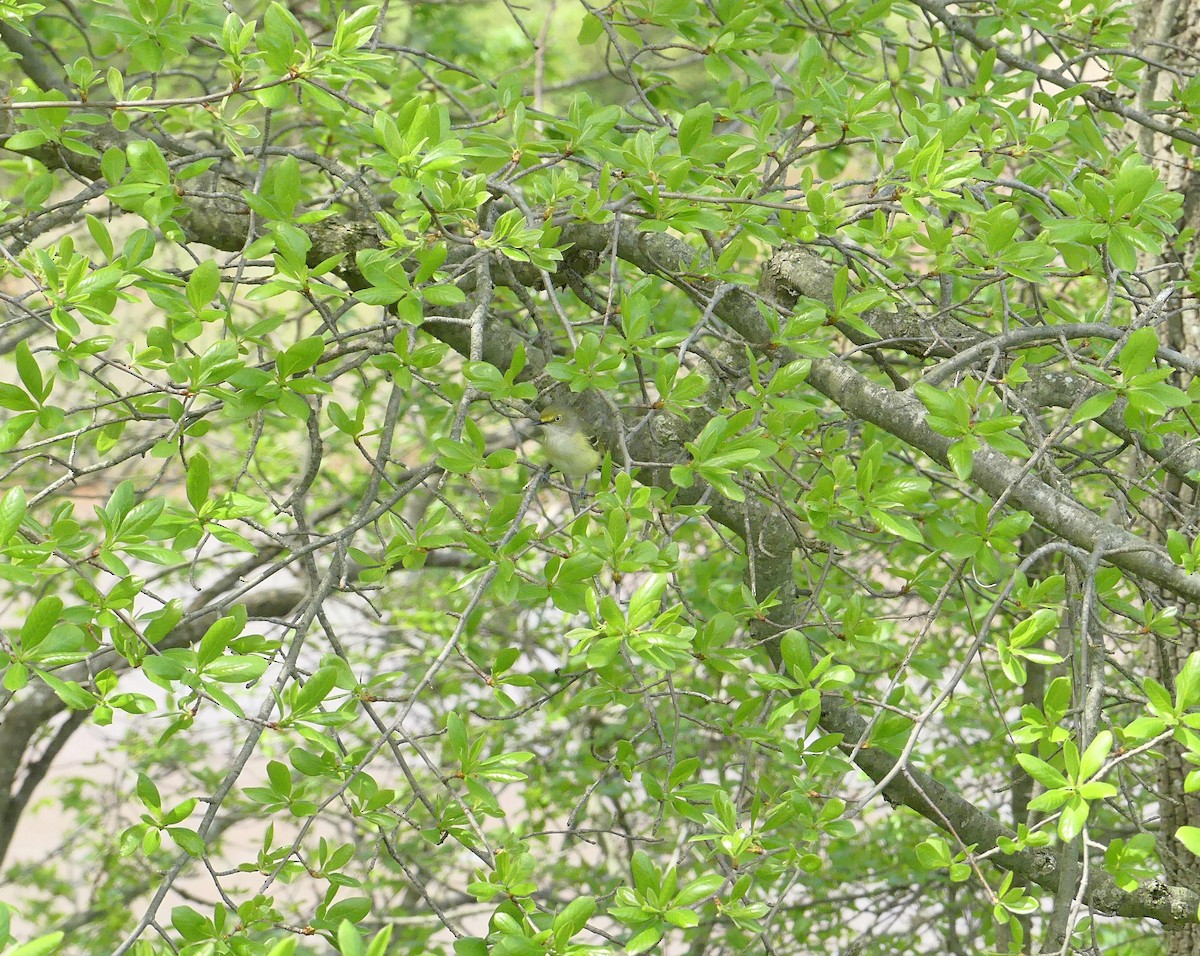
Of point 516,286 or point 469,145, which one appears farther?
point 516,286

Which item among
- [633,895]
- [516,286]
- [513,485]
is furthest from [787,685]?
[513,485]

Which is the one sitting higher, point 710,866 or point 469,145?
point 469,145

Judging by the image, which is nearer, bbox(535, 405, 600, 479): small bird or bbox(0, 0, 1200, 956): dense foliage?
bbox(0, 0, 1200, 956): dense foliage

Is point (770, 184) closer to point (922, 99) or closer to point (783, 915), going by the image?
point (922, 99)

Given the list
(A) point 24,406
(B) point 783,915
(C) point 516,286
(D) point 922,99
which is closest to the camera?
(A) point 24,406

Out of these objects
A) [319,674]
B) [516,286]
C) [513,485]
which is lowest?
[513,485]

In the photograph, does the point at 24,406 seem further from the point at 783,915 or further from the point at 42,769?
the point at 42,769

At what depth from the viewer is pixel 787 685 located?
1.41 metres

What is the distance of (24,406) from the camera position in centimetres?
129

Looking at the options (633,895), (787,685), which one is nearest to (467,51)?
(787,685)

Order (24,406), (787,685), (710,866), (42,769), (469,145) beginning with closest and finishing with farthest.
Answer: (24,406)
(787,685)
(469,145)
(710,866)
(42,769)

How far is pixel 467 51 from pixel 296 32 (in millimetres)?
2915

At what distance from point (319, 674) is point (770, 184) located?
0.99 m

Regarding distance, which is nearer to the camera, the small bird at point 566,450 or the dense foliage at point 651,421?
the dense foliage at point 651,421
